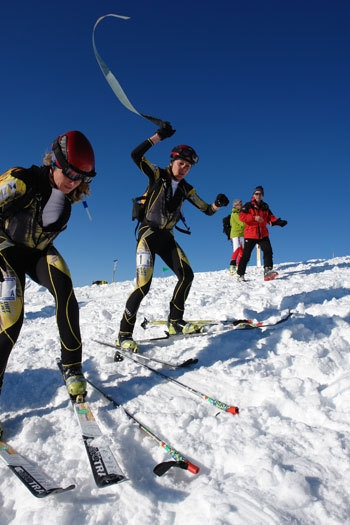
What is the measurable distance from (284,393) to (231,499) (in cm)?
144

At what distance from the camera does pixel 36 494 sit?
198 centimetres

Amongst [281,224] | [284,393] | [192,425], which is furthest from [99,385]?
[281,224]

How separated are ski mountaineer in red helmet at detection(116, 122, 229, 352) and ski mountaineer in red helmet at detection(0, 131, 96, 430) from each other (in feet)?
5.51

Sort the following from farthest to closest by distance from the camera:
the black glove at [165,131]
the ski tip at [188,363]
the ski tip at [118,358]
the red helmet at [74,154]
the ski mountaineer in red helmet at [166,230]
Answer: the ski mountaineer in red helmet at [166,230] < the black glove at [165,131] < the ski tip at [118,358] < the ski tip at [188,363] < the red helmet at [74,154]

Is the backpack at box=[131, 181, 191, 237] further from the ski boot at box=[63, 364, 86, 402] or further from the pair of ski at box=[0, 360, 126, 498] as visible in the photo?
the pair of ski at box=[0, 360, 126, 498]

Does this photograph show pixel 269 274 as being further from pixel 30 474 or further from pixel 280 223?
pixel 30 474

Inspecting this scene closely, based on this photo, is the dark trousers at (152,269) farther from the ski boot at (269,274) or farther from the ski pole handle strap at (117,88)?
the ski boot at (269,274)

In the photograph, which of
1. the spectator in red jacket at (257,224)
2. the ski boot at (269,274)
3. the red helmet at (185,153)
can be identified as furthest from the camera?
the spectator in red jacket at (257,224)

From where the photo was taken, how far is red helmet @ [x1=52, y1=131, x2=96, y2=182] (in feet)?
11.0

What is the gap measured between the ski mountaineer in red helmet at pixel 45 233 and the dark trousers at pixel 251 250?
823cm

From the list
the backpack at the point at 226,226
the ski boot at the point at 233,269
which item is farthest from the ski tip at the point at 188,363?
the backpack at the point at 226,226

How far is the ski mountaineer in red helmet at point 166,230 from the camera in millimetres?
5355

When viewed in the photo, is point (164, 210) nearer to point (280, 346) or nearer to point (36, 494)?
point (280, 346)

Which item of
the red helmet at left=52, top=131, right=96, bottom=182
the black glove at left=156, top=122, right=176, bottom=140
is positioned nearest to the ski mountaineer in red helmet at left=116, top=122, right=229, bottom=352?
the black glove at left=156, top=122, right=176, bottom=140
